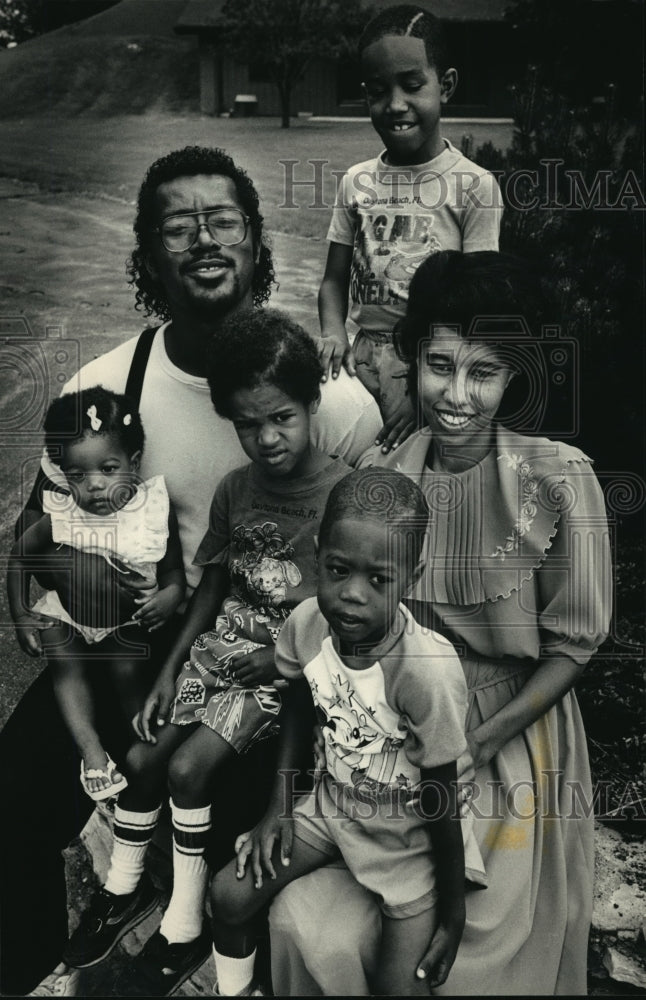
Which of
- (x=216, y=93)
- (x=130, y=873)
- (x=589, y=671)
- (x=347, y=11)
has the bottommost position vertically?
(x=589, y=671)

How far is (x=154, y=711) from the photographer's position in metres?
1.97

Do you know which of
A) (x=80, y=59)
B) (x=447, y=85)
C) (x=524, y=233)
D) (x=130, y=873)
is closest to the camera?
(x=130, y=873)

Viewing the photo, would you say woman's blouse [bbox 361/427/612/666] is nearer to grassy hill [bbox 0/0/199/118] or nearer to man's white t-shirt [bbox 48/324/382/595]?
man's white t-shirt [bbox 48/324/382/595]

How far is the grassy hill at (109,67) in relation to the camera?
2895 mm

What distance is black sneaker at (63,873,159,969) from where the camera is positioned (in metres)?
1.87

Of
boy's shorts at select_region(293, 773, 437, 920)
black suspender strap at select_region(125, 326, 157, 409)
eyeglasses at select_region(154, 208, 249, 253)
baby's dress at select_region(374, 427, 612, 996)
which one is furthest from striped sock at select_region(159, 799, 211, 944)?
eyeglasses at select_region(154, 208, 249, 253)

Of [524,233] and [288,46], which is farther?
[524,233]

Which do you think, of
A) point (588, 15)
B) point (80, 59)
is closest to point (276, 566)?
point (80, 59)

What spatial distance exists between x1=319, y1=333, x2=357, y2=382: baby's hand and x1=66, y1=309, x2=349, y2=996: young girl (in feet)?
0.58

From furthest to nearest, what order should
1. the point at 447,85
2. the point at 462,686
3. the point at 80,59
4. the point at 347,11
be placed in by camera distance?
the point at 80,59, the point at 347,11, the point at 447,85, the point at 462,686

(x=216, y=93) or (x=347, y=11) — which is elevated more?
(x=347, y=11)

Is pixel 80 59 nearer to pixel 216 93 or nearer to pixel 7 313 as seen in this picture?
pixel 216 93

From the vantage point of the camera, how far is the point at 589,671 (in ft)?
10.4

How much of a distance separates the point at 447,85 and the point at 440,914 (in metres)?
1.91
